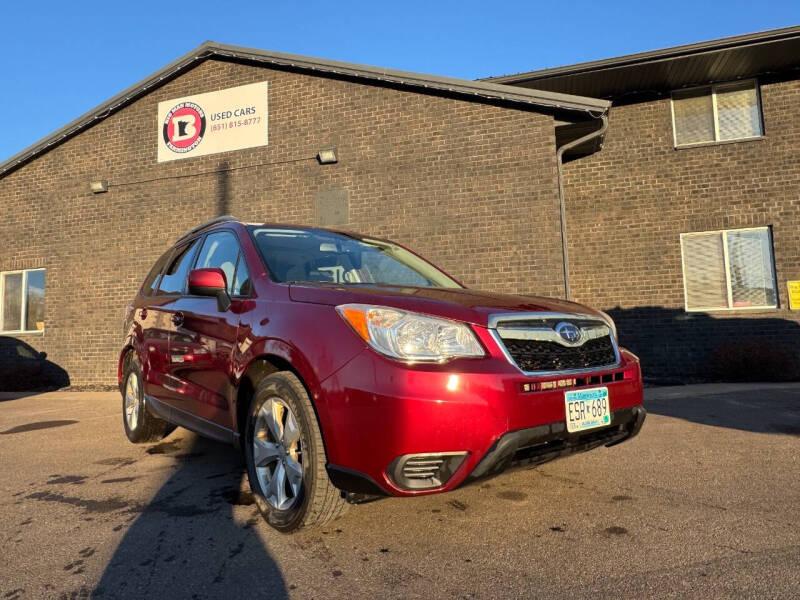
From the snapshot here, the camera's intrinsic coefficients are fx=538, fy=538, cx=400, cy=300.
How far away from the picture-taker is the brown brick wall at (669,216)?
923 cm

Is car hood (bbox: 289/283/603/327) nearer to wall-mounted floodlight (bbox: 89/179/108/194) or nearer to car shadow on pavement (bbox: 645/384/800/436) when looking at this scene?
car shadow on pavement (bbox: 645/384/800/436)

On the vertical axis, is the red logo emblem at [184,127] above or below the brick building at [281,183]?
above

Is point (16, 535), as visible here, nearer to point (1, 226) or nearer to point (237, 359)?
point (237, 359)

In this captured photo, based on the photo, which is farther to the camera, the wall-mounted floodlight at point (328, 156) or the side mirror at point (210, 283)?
the wall-mounted floodlight at point (328, 156)

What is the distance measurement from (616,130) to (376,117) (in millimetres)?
4554

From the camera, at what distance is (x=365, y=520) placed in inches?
107

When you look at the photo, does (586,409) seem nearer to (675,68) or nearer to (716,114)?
(675,68)

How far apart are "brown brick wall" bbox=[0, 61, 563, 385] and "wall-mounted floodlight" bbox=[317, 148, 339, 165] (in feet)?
0.42

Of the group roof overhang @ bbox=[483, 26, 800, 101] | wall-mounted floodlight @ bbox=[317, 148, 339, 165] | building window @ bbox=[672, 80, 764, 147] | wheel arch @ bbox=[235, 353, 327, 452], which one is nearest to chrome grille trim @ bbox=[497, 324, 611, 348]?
wheel arch @ bbox=[235, 353, 327, 452]

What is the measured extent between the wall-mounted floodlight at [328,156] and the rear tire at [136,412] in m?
5.66

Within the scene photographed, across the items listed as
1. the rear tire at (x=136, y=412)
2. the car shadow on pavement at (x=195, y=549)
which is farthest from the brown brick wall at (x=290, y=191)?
the car shadow on pavement at (x=195, y=549)

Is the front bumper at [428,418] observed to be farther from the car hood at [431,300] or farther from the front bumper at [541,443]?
the car hood at [431,300]

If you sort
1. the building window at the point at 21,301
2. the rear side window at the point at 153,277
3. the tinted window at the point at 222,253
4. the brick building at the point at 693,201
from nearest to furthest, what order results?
the tinted window at the point at 222,253
the rear side window at the point at 153,277
the brick building at the point at 693,201
the building window at the point at 21,301

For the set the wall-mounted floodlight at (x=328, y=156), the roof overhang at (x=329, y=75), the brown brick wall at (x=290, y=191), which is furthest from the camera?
the wall-mounted floodlight at (x=328, y=156)
